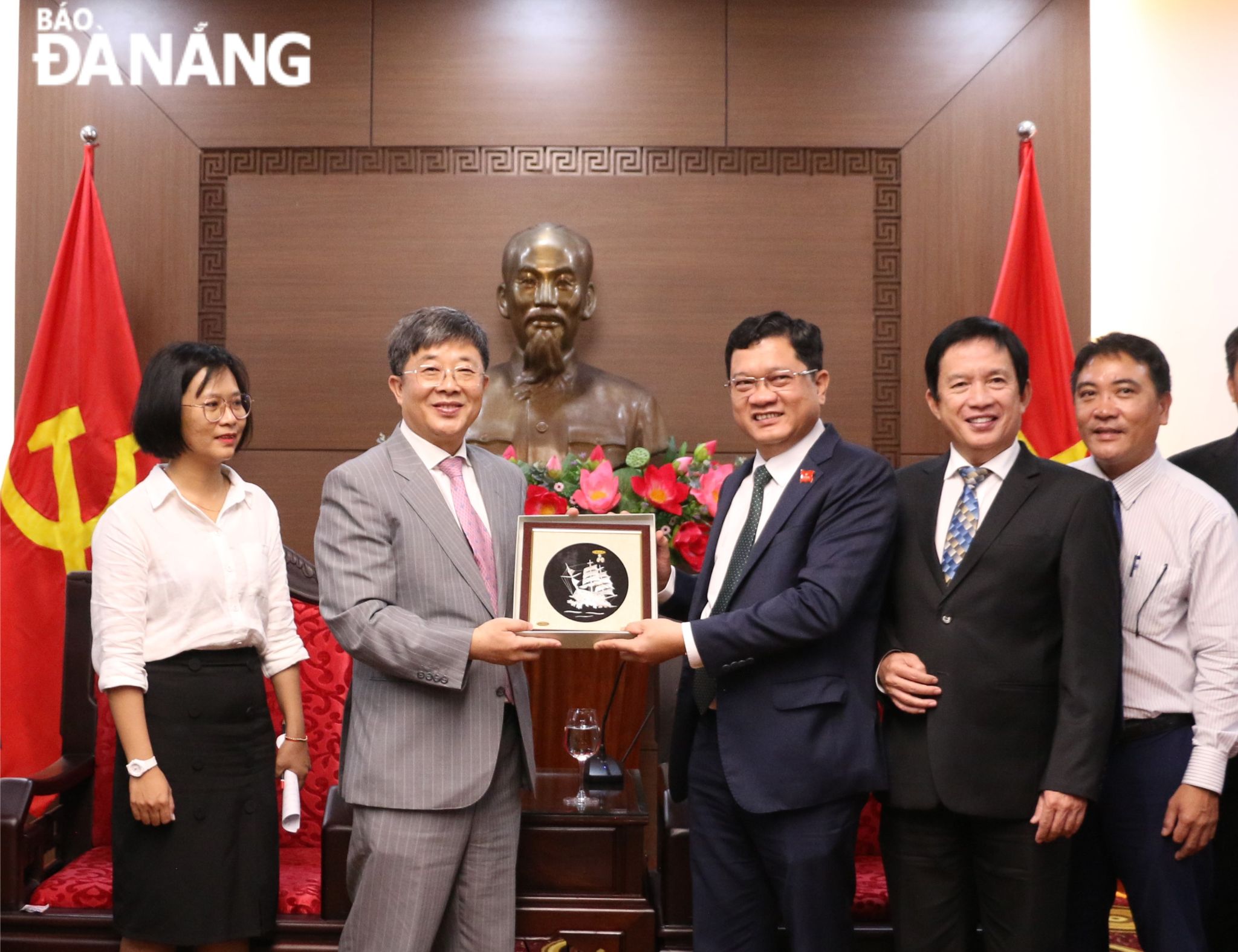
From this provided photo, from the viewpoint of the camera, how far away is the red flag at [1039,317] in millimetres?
3713

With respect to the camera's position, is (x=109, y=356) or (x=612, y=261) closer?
(x=109, y=356)

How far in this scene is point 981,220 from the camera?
13.8ft

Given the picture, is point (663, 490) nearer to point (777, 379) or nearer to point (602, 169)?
point (777, 379)

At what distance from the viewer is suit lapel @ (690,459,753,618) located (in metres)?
2.22

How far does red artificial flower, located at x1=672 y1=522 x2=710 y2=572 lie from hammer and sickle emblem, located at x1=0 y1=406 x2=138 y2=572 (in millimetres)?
2055

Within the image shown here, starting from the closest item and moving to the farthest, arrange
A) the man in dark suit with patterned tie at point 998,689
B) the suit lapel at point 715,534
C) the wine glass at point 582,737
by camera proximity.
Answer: the man in dark suit with patterned tie at point 998,689 → the suit lapel at point 715,534 → the wine glass at point 582,737

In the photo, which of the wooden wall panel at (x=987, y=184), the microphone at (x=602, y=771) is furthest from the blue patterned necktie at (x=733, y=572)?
the wooden wall panel at (x=987, y=184)

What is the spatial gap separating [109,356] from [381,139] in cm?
128

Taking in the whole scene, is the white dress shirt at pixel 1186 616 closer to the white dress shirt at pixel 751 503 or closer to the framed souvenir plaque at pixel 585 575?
the white dress shirt at pixel 751 503

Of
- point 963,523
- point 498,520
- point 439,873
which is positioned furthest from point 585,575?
point 963,523

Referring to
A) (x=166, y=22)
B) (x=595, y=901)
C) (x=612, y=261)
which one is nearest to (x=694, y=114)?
(x=612, y=261)

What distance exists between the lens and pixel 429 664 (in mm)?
1946

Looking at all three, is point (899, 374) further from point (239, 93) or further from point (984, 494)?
point (239, 93)

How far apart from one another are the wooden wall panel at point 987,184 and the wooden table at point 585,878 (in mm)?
2256
